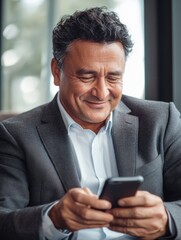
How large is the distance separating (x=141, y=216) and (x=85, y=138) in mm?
421

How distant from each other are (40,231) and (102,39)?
56 centimetres

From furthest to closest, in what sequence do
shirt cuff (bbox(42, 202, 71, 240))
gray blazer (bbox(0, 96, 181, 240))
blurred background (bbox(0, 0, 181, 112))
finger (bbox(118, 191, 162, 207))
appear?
blurred background (bbox(0, 0, 181, 112)) → gray blazer (bbox(0, 96, 181, 240)) → shirt cuff (bbox(42, 202, 71, 240)) → finger (bbox(118, 191, 162, 207))

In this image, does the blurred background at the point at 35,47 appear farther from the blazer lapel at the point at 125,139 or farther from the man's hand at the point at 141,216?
the man's hand at the point at 141,216

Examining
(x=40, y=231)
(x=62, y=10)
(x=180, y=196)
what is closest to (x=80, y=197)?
(x=40, y=231)

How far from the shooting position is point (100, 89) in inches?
57.1

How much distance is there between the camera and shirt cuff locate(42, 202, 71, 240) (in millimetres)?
1293

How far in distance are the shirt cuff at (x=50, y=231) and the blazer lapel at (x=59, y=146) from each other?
134mm

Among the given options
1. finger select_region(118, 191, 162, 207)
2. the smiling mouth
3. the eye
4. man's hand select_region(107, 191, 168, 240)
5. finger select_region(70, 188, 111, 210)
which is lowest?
man's hand select_region(107, 191, 168, 240)

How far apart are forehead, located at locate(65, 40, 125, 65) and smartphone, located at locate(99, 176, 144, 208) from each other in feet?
1.47

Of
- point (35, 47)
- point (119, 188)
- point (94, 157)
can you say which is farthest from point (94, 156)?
point (35, 47)

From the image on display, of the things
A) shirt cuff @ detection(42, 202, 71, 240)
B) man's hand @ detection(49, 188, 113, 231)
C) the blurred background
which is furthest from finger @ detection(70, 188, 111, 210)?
the blurred background

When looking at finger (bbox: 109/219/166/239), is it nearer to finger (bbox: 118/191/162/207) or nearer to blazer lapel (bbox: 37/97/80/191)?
finger (bbox: 118/191/162/207)

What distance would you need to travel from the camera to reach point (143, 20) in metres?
2.23

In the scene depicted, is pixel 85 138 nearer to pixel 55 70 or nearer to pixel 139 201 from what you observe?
pixel 55 70
